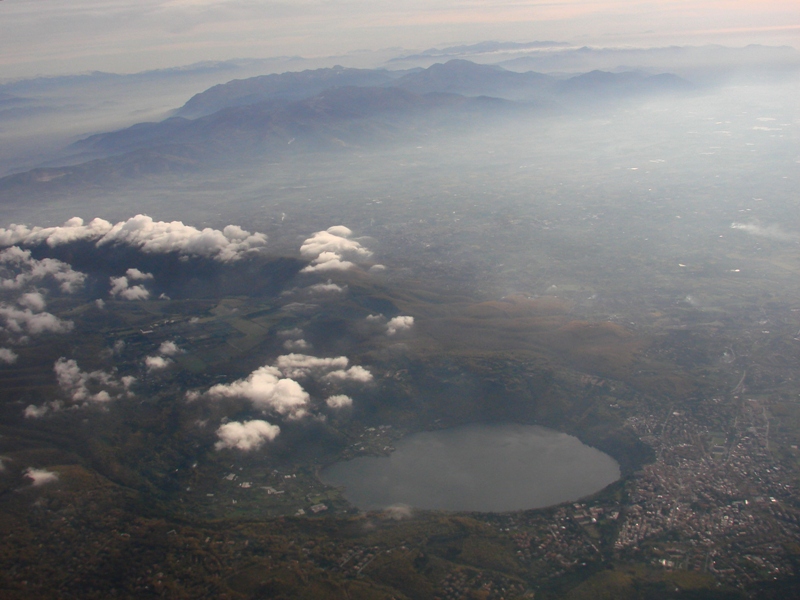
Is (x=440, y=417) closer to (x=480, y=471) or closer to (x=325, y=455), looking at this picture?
(x=480, y=471)

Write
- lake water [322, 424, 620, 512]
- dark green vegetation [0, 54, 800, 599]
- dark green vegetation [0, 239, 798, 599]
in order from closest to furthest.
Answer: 1. dark green vegetation [0, 239, 798, 599]
2. dark green vegetation [0, 54, 800, 599]
3. lake water [322, 424, 620, 512]

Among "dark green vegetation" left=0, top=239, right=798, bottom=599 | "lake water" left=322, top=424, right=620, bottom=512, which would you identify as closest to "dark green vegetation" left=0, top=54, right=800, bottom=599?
"dark green vegetation" left=0, top=239, right=798, bottom=599

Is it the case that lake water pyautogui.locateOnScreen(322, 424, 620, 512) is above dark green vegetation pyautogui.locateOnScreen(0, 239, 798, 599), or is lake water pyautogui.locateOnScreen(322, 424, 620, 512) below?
below

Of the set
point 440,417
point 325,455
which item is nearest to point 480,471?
point 440,417

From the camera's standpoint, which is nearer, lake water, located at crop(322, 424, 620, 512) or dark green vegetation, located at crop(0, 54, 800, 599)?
dark green vegetation, located at crop(0, 54, 800, 599)

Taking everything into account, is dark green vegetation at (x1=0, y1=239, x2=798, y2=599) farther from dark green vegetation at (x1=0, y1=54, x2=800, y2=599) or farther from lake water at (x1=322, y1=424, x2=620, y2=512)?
lake water at (x1=322, y1=424, x2=620, y2=512)

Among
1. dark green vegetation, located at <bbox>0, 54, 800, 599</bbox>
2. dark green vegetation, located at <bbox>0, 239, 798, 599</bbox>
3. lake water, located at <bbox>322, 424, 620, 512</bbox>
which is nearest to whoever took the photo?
dark green vegetation, located at <bbox>0, 239, 798, 599</bbox>

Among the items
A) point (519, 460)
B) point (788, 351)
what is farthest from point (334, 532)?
point (788, 351)

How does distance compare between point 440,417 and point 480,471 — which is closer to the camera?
point 480,471
